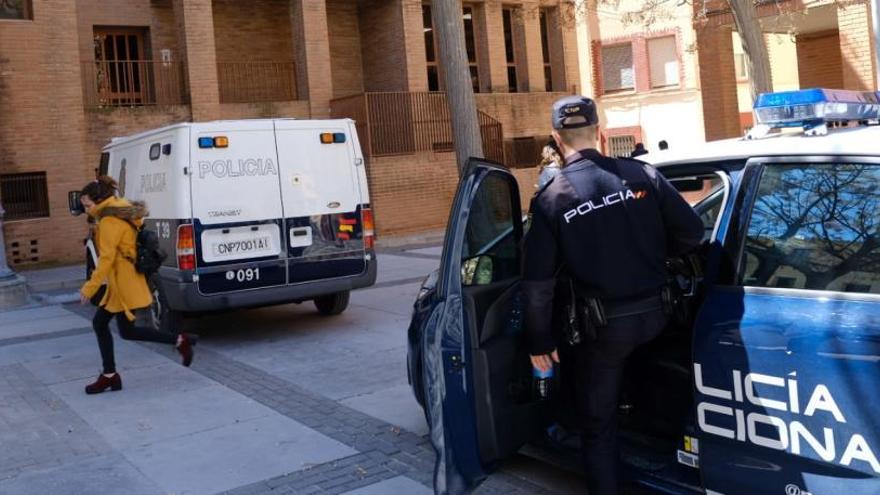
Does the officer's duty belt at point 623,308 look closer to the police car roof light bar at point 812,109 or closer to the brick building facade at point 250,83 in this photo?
the police car roof light bar at point 812,109

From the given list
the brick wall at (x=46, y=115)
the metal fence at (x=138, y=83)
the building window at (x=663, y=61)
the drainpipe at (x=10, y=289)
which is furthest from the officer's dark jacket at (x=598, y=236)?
the building window at (x=663, y=61)

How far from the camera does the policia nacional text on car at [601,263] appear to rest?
3410mm

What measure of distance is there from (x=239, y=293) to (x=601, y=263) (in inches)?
220

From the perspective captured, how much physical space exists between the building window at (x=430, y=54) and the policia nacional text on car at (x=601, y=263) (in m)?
20.2

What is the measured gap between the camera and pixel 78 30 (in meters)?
19.0

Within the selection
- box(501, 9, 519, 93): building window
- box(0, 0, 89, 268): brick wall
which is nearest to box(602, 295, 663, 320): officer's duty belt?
box(0, 0, 89, 268): brick wall

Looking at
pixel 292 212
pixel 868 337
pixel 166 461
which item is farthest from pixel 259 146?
pixel 868 337

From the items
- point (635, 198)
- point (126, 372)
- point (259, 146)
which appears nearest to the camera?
point (635, 198)

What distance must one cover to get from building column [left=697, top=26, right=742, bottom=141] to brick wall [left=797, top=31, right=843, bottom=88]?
3.92 meters

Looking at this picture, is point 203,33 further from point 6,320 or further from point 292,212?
point 292,212

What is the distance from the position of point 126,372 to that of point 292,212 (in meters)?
2.19

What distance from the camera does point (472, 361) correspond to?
3727 millimetres

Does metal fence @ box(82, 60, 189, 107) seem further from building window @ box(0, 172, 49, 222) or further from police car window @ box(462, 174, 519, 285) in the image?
police car window @ box(462, 174, 519, 285)

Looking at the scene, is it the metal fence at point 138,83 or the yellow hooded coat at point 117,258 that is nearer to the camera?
the yellow hooded coat at point 117,258
